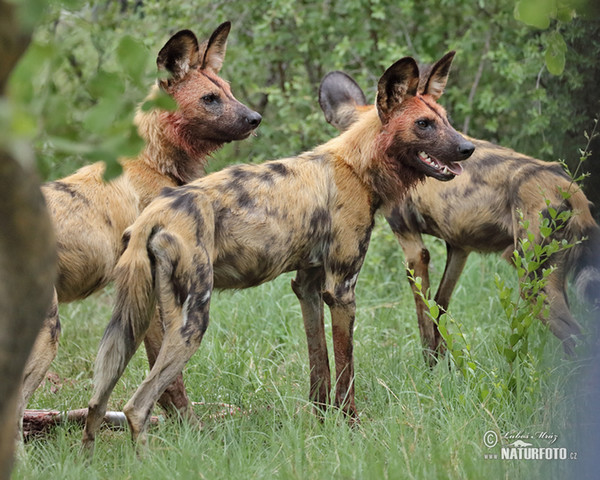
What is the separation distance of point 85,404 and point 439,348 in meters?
2.28

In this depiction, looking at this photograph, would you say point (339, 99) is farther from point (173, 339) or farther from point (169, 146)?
point (173, 339)

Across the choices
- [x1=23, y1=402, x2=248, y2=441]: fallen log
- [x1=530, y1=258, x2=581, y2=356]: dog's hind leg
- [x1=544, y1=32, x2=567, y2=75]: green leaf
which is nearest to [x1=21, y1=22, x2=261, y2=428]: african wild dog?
[x1=23, y1=402, x2=248, y2=441]: fallen log

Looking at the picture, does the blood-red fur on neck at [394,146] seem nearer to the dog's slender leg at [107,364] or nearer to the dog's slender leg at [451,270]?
the dog's slender leg at [451,270]

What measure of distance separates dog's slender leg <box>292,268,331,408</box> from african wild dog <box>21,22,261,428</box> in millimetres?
737

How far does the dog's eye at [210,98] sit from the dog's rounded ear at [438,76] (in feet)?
3.86

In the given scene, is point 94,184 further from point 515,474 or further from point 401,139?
point 515,474

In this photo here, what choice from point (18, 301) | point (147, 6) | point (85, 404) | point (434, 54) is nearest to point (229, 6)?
point (147, 6)

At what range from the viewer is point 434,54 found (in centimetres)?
846

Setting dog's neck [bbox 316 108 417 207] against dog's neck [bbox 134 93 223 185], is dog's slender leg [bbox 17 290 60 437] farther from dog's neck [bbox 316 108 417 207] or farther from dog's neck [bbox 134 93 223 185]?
dog's neck [bbox 316 108 417 207]

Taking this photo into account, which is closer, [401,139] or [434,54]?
[401,139]

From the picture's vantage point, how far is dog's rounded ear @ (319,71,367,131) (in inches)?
233

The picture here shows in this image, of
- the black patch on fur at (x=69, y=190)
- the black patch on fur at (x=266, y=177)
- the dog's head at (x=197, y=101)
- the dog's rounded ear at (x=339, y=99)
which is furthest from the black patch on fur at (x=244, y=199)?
the dog's rounded ear at (x=339, y=99)

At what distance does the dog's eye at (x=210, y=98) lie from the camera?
447 cm

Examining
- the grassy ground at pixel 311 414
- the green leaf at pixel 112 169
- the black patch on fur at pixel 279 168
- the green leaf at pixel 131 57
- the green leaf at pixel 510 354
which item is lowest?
the grassy ground at pixel 311 414
